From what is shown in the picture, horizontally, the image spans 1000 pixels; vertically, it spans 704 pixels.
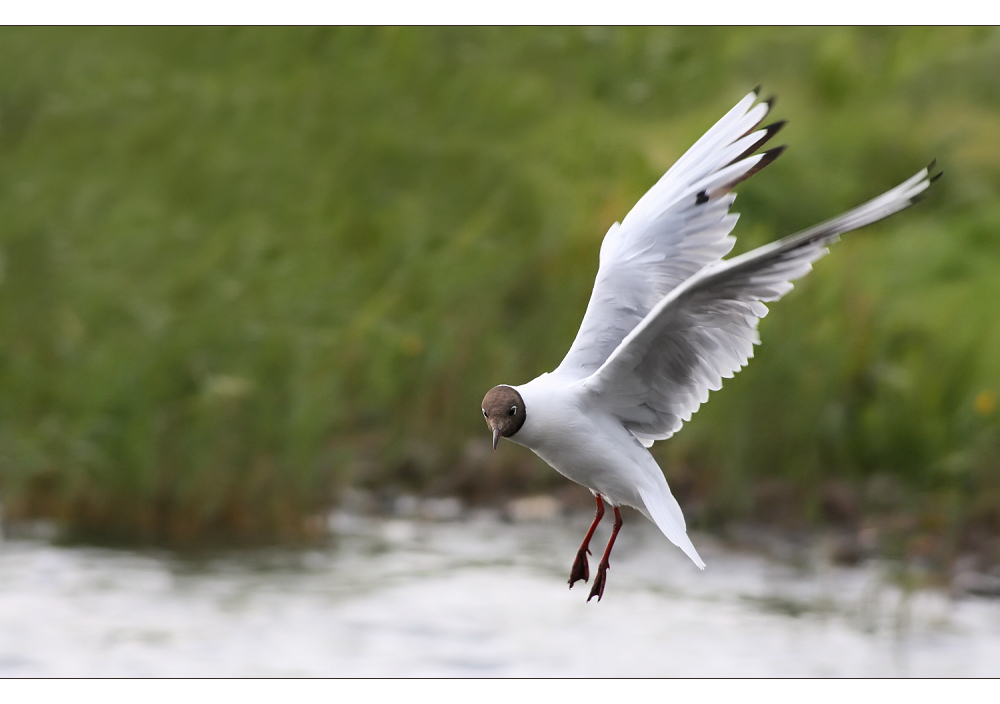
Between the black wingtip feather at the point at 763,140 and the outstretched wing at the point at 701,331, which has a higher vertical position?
the black wingtip feather at the point at 763,140

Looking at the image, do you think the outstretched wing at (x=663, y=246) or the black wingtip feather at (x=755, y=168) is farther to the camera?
the outstretched wing at (x=663, y=246)

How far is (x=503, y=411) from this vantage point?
3771 mm

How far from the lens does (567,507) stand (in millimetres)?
10008

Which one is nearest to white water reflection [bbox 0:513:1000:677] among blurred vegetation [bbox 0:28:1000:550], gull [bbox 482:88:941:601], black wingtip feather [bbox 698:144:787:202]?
blurred vegetation [bbox 0:28:1000:550]

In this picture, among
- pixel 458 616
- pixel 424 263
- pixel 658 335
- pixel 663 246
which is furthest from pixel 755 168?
pixel 424 263

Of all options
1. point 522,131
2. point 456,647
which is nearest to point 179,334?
point 456,647

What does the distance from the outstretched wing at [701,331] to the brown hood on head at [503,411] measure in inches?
12.4

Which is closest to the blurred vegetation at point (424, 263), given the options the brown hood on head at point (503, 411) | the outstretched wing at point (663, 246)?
the outstretched wing at point (663, 246)

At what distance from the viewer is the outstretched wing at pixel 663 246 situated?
171 inches

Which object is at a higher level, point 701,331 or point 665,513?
point 701,331

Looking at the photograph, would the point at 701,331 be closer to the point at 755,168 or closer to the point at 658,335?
the point at 658,335

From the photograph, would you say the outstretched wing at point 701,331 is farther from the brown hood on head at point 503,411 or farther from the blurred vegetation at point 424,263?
the blurred vegetation at point 424,263

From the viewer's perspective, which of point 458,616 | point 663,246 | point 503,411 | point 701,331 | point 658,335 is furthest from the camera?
point 458,616

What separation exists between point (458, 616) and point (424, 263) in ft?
9.59
